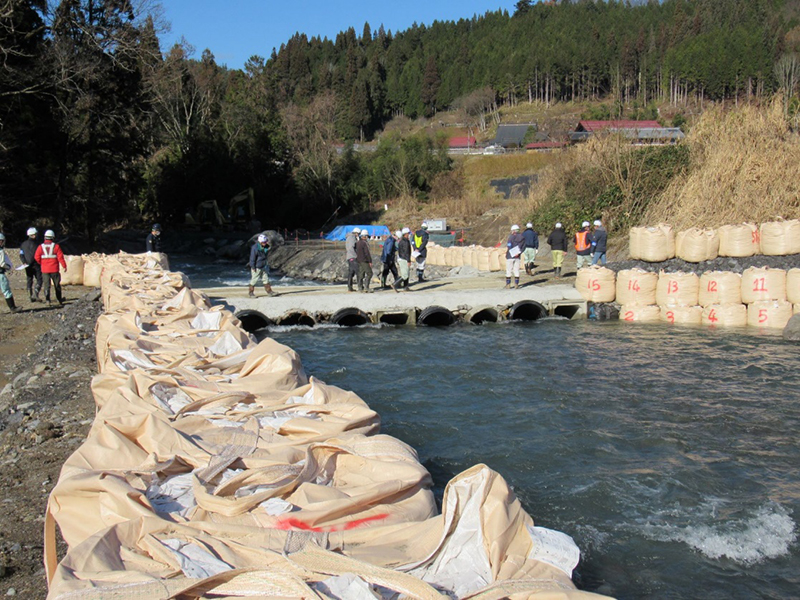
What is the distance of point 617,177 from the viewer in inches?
944

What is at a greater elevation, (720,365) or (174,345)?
(174,345)

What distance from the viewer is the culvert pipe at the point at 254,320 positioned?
1591cm

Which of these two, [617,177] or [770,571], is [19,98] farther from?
[770,571]

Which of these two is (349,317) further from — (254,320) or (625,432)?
(625,432)

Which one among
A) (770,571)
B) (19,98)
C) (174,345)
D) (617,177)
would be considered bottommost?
(770,571)

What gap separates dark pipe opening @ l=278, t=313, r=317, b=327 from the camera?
52.9ft

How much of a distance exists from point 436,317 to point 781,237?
7981mm

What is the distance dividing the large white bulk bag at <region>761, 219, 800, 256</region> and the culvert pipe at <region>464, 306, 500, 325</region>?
6380 millimetres

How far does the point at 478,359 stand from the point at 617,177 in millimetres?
13613

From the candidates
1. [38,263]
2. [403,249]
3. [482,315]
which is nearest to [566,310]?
[482,315]

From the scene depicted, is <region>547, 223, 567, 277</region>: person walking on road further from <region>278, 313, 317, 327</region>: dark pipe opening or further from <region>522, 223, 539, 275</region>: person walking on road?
<region>278, 313, 317, 327</region>: dark pipe opening

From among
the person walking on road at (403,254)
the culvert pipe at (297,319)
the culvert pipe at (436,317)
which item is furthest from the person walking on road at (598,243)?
the culvert pipe at (297,319)

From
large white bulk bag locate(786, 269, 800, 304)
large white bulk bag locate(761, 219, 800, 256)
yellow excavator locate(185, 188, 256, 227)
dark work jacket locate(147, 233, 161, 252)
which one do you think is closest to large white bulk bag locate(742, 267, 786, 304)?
large white bulk bag locate(786, 269, 800, 304)

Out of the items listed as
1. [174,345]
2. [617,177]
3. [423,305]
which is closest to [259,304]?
[423,305]
